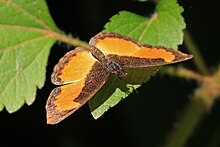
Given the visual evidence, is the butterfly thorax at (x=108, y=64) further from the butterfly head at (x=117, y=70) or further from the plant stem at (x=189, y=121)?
the plant stem at (x=189, y=121)

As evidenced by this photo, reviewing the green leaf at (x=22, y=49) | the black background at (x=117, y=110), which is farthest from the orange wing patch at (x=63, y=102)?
the black background at (x=117, y=110)

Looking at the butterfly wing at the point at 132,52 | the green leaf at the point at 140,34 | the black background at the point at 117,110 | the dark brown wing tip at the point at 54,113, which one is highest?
the dark brown wing tip at the point at 54,113

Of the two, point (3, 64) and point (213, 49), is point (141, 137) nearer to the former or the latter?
Answer: point (213, 49)

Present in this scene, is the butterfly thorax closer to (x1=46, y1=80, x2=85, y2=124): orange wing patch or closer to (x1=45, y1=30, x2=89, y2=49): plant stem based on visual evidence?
(x1=46, y1=80, x2=85, y2=124): orange wing patch

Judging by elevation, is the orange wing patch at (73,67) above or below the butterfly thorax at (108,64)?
above

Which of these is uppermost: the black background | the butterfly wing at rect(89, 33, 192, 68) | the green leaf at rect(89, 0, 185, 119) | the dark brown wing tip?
the dark brown wing tip

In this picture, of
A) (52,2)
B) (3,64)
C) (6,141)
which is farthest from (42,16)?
(6,141)

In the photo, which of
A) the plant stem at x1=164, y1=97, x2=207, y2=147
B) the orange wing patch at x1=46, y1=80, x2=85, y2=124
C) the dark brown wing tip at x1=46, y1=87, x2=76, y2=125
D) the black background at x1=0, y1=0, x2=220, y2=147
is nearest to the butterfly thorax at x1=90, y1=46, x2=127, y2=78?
the orange wing patch at x1=46, y1=80, x2=85, y2=124
